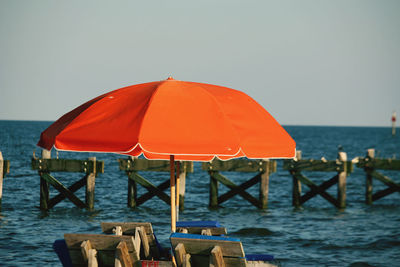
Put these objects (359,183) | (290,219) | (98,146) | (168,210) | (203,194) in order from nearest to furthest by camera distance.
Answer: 1. (98,146)
2. (290,219)
3. (168,210)
4. (203,194)
5. (359,183)

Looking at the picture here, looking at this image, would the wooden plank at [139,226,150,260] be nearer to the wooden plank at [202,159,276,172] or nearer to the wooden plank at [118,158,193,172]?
the wooden plank at [118,158,193,172]

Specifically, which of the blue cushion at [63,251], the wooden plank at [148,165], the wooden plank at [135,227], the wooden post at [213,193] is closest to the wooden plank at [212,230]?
the wooden plank at [135,227]

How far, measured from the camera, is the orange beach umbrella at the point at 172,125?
6.02 meters

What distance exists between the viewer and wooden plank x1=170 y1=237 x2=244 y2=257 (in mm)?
6641

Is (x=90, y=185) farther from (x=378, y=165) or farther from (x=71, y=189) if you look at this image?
(x=378, y=165)

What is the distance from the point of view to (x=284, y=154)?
672cm

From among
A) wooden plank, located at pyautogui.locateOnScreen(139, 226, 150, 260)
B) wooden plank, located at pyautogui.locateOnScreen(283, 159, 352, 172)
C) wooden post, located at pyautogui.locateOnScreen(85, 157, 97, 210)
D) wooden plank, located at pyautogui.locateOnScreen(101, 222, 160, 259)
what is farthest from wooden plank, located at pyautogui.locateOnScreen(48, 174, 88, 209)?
wooden plank, located at pyautogui.locateOnScreen(139, 226, 150, 260)

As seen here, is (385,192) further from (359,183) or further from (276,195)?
(359,183)

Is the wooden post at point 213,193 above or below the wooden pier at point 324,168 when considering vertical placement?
below

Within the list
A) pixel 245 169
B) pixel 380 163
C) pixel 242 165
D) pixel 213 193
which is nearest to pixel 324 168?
pixel 380 163

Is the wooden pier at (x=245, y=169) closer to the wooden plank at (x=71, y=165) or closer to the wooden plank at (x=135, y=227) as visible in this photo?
the wooden plank at (x=71, y=165)

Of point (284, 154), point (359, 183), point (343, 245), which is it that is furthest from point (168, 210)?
point (359, 183)

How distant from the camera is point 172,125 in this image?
6184 mm

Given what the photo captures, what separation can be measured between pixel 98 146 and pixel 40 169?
13.2 m
